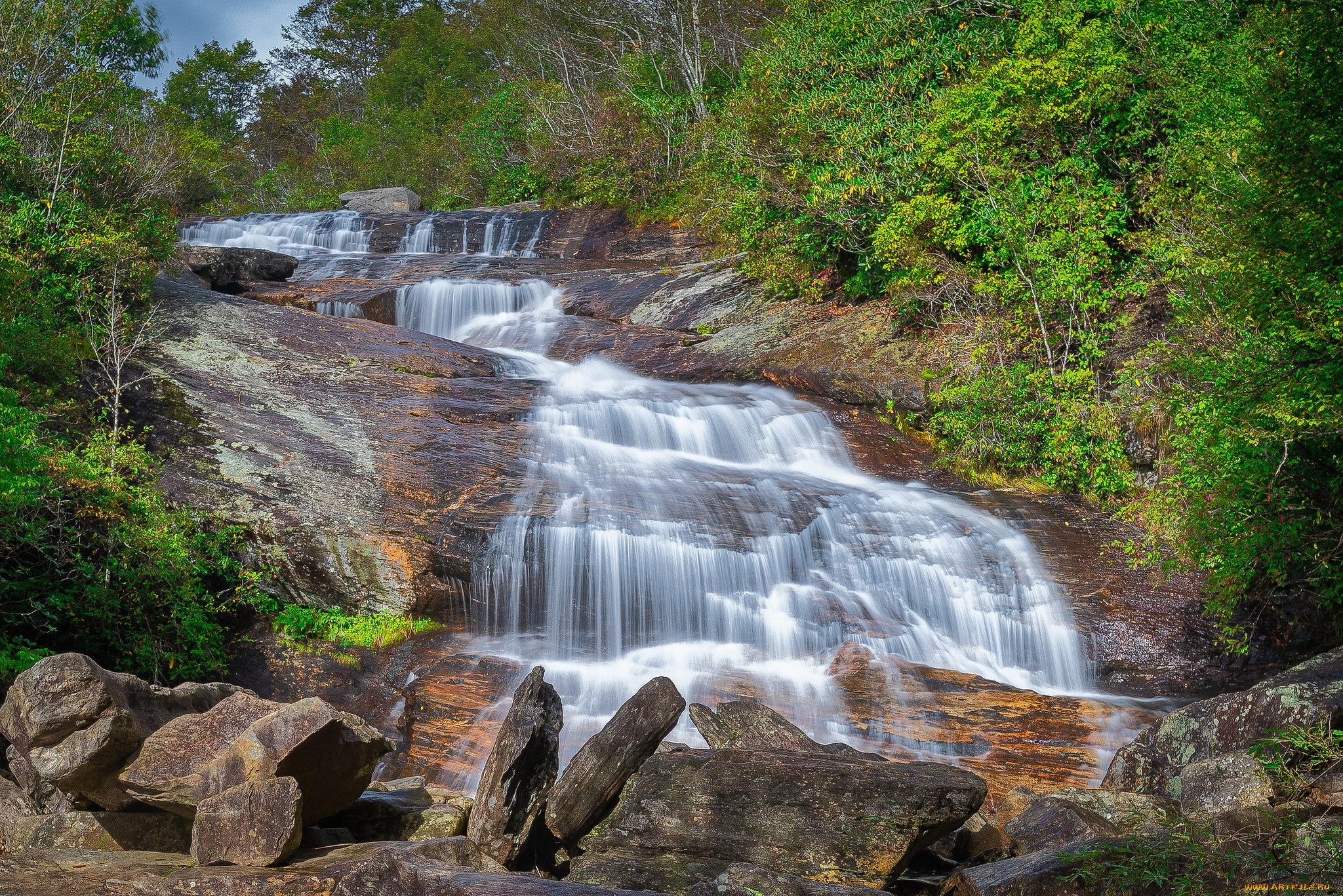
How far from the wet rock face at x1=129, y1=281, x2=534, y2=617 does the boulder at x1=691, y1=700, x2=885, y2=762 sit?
4.30 m

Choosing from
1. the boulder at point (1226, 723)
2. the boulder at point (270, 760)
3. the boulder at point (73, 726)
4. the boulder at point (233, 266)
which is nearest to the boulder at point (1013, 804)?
the boulder at point (1226, 723)

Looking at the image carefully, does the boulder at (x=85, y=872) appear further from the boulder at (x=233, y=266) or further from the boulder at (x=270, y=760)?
the boulder at (x=233, y=266)

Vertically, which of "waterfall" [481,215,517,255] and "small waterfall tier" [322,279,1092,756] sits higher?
"waterfall" [481,215,517,255]

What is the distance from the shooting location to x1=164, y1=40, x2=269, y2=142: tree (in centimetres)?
4712

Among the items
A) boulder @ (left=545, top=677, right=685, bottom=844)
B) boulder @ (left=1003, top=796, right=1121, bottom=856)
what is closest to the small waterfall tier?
boulder @ (left=545, top=677, right=685, bottom=844)

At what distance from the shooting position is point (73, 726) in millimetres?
5465

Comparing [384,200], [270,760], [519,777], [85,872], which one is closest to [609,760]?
[519,777]

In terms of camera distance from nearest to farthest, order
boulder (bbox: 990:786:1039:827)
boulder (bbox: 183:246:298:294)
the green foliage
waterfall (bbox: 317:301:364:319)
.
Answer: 1. boulder (bbox: 990:786:1039:827)
2. the green foliage
3. waterfall (bbox: 317:301:364:319)
4. boulder (bbox: 183:246:298:294)

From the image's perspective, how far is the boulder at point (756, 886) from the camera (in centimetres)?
406

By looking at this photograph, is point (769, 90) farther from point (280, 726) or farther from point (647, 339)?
point (280, 726)

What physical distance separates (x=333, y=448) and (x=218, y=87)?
49.9 m

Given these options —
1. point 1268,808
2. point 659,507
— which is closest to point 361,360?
point 659,507

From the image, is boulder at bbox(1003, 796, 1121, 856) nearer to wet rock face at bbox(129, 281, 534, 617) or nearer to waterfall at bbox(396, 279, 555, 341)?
wet rock face at bbox(129, 281, 534, 617)

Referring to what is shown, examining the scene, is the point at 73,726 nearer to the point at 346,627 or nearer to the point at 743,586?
the point at 346,627
